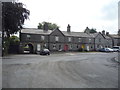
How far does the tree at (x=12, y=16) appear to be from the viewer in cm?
3087

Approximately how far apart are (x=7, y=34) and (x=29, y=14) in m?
7.34

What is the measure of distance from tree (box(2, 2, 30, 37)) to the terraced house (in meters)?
10.6

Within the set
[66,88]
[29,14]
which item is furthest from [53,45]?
[66,88]

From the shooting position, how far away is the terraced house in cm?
4625

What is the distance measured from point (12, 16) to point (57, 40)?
2186 cm

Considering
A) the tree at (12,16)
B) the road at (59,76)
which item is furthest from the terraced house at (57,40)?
the road at (59,76)

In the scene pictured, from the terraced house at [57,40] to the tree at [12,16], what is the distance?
1059cm

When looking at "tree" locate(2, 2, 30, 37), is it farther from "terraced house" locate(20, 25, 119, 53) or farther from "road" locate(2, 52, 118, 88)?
"road" locate(2, 52, 118, 88)

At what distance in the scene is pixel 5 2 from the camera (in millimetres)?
29875

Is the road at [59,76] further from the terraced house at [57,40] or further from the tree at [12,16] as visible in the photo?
the terraced house at [57,40]

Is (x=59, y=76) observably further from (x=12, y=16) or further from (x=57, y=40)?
(x=57, y=40)

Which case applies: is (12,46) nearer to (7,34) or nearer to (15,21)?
(7,34)

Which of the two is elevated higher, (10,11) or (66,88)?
(10,11)

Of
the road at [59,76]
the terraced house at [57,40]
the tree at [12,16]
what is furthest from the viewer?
the terraced house at [57,40]
